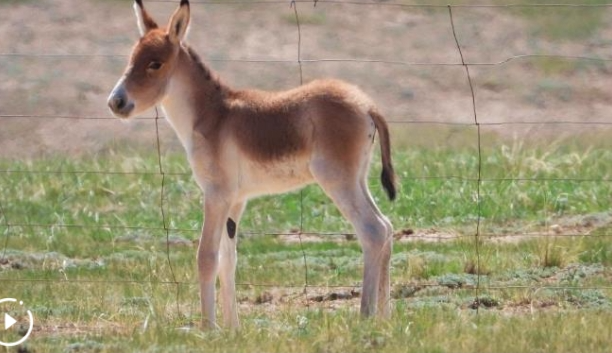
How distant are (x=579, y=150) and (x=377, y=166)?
13.0 feet

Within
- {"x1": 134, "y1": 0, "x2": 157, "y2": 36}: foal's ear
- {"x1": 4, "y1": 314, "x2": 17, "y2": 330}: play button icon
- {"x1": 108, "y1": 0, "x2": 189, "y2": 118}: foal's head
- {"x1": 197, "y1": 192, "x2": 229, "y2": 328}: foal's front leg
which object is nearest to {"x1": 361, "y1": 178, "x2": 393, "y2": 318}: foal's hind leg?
{"x1": 197, "y1": 192, "x2": 229, "y2": 328}: foal's front leg

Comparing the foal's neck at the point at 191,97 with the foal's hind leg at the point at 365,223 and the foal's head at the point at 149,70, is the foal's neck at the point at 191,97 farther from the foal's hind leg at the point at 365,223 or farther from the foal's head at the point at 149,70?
the foal's hind leg at the point at 365,223

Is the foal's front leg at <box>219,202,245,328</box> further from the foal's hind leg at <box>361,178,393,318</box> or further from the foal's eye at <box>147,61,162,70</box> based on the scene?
the foal's eye at <box>147,61,162,70</box>

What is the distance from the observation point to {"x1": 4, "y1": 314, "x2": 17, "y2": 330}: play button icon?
9.70 m

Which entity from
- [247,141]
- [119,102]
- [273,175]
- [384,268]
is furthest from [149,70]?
[384,268]

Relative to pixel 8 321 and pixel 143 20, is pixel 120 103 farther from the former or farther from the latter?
pixel 8 321

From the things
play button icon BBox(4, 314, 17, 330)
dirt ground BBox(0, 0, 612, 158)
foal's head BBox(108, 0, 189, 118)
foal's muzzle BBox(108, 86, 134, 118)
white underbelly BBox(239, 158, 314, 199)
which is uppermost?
dirt ground BBox(0, 0, 612, 158)

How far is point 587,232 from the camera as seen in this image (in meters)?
13.6

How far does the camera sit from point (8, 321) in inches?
389

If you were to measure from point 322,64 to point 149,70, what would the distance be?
18.8 meters

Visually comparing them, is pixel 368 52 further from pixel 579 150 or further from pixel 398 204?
pixel 398 204

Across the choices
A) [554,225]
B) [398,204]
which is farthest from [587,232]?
[398,204]

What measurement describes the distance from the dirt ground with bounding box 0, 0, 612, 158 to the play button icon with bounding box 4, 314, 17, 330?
512 inches

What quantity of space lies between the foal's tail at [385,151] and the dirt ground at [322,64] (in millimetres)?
13454
